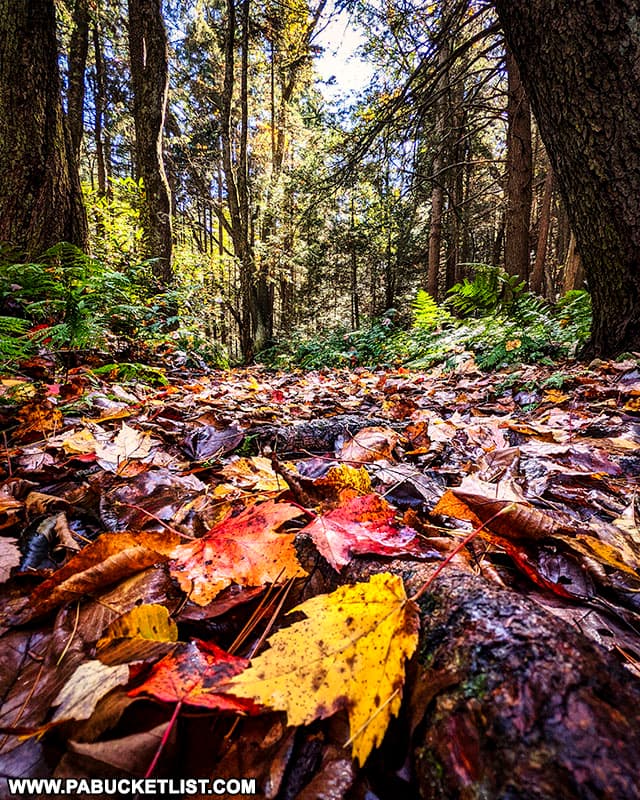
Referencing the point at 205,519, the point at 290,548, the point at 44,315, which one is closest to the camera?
the point at 290,548

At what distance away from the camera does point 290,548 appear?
2.24ft

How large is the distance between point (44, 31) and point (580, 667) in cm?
493

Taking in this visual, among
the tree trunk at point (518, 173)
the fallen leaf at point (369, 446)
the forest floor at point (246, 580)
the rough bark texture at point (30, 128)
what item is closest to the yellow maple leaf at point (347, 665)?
the forest floor at point (246, 580)

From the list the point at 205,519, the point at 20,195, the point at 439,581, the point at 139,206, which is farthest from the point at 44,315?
the point at 139,206

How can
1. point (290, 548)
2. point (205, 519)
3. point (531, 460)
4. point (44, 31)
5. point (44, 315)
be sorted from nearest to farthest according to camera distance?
point (290, 548) < point (205, 519) < point (531, 460) < point (44, 315) < point (44, 31)

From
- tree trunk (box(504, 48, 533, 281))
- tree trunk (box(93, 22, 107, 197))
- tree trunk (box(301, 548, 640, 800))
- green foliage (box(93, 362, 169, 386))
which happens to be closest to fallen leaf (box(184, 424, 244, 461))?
tree trunk (box(301, 548, 640, 800))

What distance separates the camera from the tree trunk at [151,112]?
19.4 feet

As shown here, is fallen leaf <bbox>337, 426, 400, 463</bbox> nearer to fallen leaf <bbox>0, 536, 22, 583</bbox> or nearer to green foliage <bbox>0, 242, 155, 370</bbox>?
fallen leaf <bbox>0, 536, 22, 583</bbox>

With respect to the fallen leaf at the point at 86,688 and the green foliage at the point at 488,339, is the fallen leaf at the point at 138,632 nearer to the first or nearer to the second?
the fallen leaf at the point at 86,688

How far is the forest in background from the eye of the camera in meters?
3.62

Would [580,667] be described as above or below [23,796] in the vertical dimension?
above

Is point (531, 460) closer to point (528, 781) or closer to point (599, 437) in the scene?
point (599, 437)

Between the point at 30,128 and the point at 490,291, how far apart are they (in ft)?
19.8

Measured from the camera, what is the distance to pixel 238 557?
0.69m
